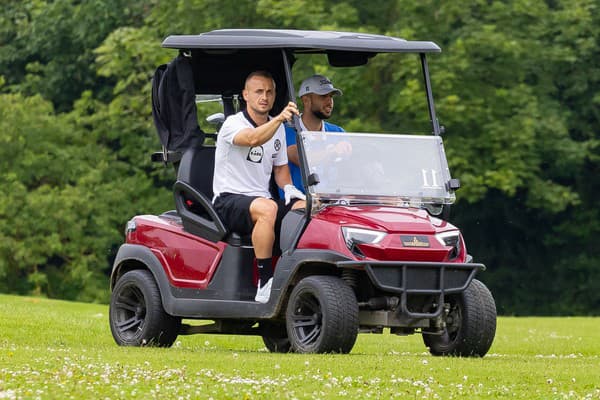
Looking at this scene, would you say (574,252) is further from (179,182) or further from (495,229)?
(179,182)

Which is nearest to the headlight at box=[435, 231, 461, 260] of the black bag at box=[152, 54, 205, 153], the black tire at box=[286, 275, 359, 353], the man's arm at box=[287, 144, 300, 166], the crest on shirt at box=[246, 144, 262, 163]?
the black tire at box=[286, 275, 359, 353]

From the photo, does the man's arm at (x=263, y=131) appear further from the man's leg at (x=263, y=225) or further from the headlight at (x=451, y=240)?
the headlight at (x=451, y=240)

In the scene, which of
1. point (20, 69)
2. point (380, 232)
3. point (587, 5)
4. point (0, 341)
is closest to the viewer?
point (380, 232)

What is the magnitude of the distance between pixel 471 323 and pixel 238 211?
6.48 feet

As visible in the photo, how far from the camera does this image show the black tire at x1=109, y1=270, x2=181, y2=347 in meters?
13.2

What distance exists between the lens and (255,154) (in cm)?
1266

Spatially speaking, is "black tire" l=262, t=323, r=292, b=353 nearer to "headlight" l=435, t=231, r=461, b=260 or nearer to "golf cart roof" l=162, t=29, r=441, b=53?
"headlight" l=435, t=231, r=461, b=260

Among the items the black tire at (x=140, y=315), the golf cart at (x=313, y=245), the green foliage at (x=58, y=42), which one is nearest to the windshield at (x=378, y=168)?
the golf cart at (x=313, y=245)

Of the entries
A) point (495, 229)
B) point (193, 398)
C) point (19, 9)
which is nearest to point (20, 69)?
point (19, 9)

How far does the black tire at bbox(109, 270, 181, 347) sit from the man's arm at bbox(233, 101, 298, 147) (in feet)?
5.15

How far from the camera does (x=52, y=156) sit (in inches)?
1516

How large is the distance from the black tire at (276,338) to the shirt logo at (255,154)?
1.62 m

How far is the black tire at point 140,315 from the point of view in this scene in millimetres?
13164

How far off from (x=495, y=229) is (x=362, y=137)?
28734 mm
